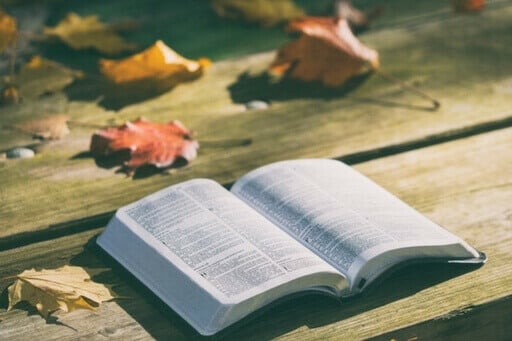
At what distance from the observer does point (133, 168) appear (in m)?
1.89

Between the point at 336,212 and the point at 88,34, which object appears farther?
the point at 88,34

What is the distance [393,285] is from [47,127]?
80cm

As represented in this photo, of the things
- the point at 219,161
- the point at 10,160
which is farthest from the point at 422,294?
the point at 10,160

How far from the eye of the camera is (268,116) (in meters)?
2.08

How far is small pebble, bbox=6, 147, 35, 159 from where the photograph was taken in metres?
1.94

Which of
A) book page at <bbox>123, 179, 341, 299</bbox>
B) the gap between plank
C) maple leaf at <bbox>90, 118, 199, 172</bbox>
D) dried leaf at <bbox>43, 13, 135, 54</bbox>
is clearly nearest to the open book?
book page at <bbox>123, 179, 341, 299</bbox>

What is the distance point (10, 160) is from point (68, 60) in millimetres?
484

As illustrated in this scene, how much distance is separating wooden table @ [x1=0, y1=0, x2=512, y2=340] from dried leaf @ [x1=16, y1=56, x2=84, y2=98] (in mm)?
32

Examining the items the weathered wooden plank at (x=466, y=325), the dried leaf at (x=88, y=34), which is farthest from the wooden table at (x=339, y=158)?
the dried leaf at (x=88, y=34)

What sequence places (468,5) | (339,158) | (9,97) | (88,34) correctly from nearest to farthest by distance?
(339,158) → (9,97) → (88,34) → (468,5)

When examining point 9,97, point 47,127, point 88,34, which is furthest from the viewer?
point 88,34

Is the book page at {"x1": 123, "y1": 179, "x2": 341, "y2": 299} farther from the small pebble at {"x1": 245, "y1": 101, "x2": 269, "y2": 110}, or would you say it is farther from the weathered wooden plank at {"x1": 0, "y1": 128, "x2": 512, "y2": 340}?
the small pebble at {"x1": 245, "y1": 101, "x2": 269, "y2": 110}

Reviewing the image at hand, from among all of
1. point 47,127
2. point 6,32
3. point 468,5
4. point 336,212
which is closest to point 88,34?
point 6,32

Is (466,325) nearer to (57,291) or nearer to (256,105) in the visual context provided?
(57,291)
